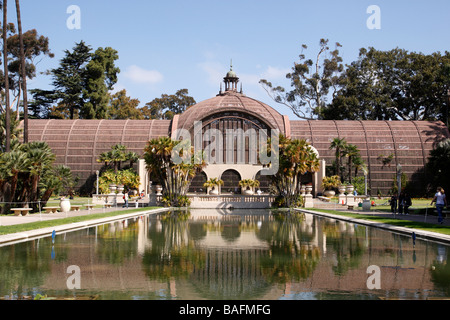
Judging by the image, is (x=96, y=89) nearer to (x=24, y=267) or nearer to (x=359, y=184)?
(x=359, y=184)

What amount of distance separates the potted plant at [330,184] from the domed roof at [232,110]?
37.4 ft

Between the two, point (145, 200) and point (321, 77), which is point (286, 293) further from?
point (321, 77)

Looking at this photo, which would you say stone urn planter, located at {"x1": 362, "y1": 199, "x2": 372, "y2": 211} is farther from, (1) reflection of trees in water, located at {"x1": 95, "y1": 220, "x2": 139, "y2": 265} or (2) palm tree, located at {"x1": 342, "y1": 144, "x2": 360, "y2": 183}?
(2) palm tree, located at {"x1": 342, "y1": 144, "x2": 360, "y2": 183}

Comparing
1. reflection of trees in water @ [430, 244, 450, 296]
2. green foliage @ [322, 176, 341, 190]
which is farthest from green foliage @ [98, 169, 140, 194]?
reflection of trees in water @ [430, 244, 450, 296]

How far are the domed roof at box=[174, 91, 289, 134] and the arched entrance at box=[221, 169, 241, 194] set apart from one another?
7874 millimetres

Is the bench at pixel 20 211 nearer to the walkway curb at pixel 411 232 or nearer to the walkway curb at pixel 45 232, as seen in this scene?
the walkway curb at pixel 45 232

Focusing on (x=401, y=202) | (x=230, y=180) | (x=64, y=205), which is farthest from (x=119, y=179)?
(x=401, y=202)

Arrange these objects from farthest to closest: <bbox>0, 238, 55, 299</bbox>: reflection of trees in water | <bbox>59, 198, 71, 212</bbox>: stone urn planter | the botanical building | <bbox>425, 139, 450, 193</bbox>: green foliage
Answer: the botanical building → <bbox>425, 139, 450, 193</bbox>: green foliage → <bbox>59, 198, 71, 212</bbox>: stone urn planter → <bbox>0, 238, 55, 299</bbox>: reflection of trees in water

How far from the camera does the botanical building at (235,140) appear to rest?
65812 mm

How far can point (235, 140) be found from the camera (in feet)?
220

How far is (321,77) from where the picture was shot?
3789 inches

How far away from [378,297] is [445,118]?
81.8 m

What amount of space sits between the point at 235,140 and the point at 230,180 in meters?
5.43

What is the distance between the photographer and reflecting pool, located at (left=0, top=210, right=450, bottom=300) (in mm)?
9133
